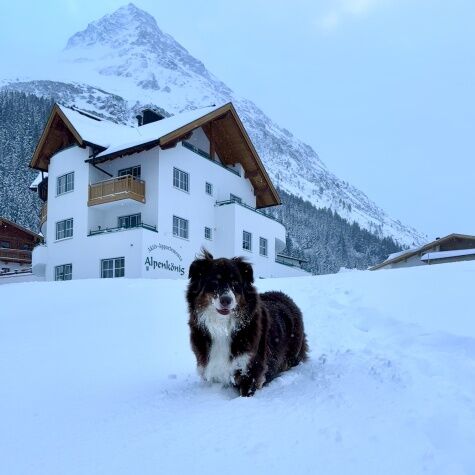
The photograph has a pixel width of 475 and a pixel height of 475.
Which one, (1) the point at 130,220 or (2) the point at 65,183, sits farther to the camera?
(2) the point at 65,183

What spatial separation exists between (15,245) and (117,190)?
3805cm

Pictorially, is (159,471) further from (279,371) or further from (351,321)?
(351,321)

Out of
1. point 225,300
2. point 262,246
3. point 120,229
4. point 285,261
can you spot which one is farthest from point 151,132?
point 225,300

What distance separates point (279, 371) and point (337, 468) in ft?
9.25

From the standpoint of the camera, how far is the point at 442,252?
40.6m

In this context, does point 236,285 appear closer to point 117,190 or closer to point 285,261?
point 117,190

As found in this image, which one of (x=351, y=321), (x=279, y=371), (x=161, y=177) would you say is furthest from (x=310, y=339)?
(x=161, y=177)

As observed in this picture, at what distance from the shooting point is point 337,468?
9.18ft

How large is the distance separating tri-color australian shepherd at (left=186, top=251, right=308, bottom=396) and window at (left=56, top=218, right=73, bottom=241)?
25.4 meters

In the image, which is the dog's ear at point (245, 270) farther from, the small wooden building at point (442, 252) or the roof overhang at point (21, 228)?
the roof overhang at point (21, 228)

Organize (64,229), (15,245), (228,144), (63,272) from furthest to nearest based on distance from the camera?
(15,245), (228,144), (64,229), (63,272)

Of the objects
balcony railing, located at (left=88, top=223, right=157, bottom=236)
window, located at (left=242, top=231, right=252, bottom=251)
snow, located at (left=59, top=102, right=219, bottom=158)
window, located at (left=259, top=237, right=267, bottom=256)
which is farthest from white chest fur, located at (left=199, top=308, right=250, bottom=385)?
window, located at (left=259, top=237, right=267, bottom=256)

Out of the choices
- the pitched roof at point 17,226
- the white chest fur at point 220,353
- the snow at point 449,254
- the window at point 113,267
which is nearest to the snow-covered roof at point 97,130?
the window at point 113,267

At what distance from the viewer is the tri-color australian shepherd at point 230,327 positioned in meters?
4.75
